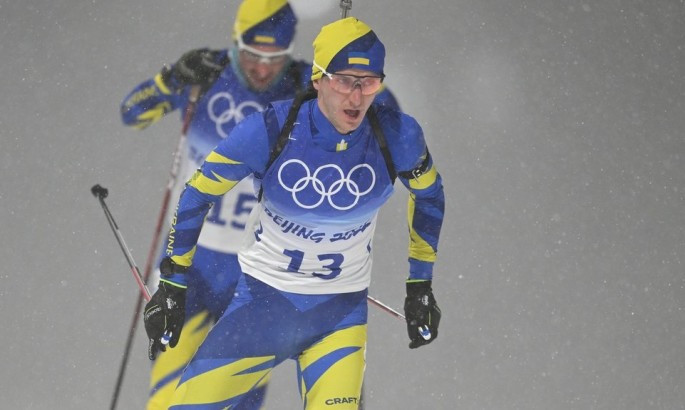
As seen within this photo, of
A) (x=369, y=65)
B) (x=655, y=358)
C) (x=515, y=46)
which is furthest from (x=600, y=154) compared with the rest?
(x=369, y=65)

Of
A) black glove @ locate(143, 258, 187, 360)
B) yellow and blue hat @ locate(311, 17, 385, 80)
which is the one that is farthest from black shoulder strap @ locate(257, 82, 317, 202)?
black glove @ locate(143, 258, 187, 360)

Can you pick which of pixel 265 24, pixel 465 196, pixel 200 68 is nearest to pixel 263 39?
pixel 265 24

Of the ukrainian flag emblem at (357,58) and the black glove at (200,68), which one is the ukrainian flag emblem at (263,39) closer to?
the black glove at (200,68)

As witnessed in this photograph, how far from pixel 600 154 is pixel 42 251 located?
292 centimetres

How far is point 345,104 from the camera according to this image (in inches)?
108

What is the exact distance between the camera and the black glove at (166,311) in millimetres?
2926

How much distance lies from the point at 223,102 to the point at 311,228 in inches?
31.1

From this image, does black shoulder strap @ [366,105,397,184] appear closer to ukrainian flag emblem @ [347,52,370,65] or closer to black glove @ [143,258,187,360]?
ukrainian flag emblem @ [347,52,370,65]

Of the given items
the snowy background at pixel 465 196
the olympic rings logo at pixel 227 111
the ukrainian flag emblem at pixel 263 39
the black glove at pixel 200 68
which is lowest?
the snowy background at pixel 465 196

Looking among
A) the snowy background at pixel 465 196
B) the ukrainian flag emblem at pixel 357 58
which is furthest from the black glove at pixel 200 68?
the snowy background at pixel 465 196

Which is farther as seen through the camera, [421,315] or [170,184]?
[170,184]

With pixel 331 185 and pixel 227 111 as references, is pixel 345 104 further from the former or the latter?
pixel 227 111

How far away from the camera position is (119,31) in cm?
563

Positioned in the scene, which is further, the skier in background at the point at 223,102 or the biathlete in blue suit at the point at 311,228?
the skier in background at the point at 223,102
